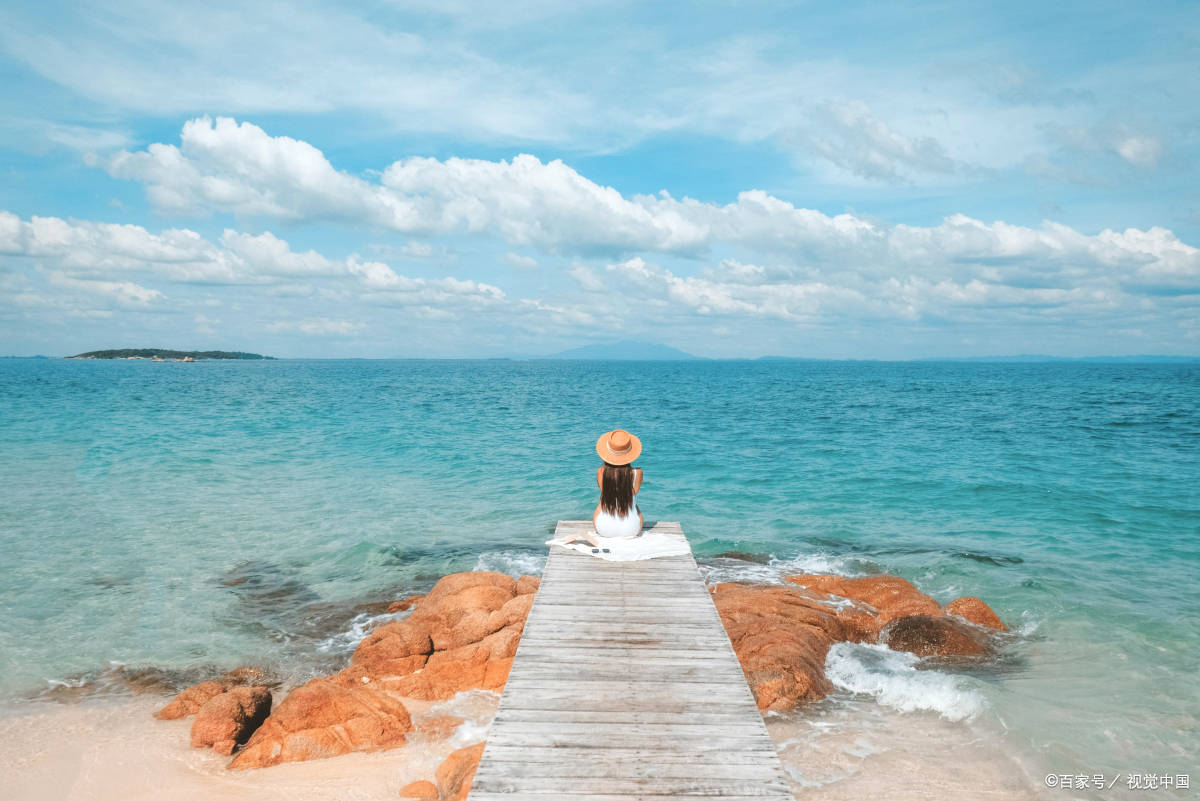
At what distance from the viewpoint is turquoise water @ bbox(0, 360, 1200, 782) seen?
11.7 metres

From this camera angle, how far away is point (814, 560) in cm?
Result: 1820

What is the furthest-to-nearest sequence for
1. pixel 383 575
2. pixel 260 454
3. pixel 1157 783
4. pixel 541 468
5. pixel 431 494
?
pixel 260 454 → pixel 541 468 → pixel 431 494 → pixel 383 575 → pixel 1157 783

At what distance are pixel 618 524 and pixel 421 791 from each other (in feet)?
18.4

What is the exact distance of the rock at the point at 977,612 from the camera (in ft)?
45.1

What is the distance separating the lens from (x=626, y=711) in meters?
6.88

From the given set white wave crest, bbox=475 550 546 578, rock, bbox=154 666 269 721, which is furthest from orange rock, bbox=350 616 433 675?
white wave crest, bbox=475 550 546 578

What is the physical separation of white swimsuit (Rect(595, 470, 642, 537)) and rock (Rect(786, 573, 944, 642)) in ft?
15.1

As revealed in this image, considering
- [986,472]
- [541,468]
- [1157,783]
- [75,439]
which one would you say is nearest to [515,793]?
[1157,783]

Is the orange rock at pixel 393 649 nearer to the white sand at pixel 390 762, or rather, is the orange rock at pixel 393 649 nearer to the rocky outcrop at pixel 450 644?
the rocky outcrop at pixel 450 644

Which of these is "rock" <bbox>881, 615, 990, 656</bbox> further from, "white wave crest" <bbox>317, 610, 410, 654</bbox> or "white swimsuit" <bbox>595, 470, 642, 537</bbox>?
"white wave crest" <bbox>317, 610, 410, 654</bbox>

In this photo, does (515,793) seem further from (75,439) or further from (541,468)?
(75,439)

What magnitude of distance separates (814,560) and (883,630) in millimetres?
5183

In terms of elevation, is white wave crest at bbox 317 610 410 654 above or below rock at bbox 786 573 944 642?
below

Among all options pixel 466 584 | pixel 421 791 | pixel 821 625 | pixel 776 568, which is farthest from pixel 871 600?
pixel 421 791
